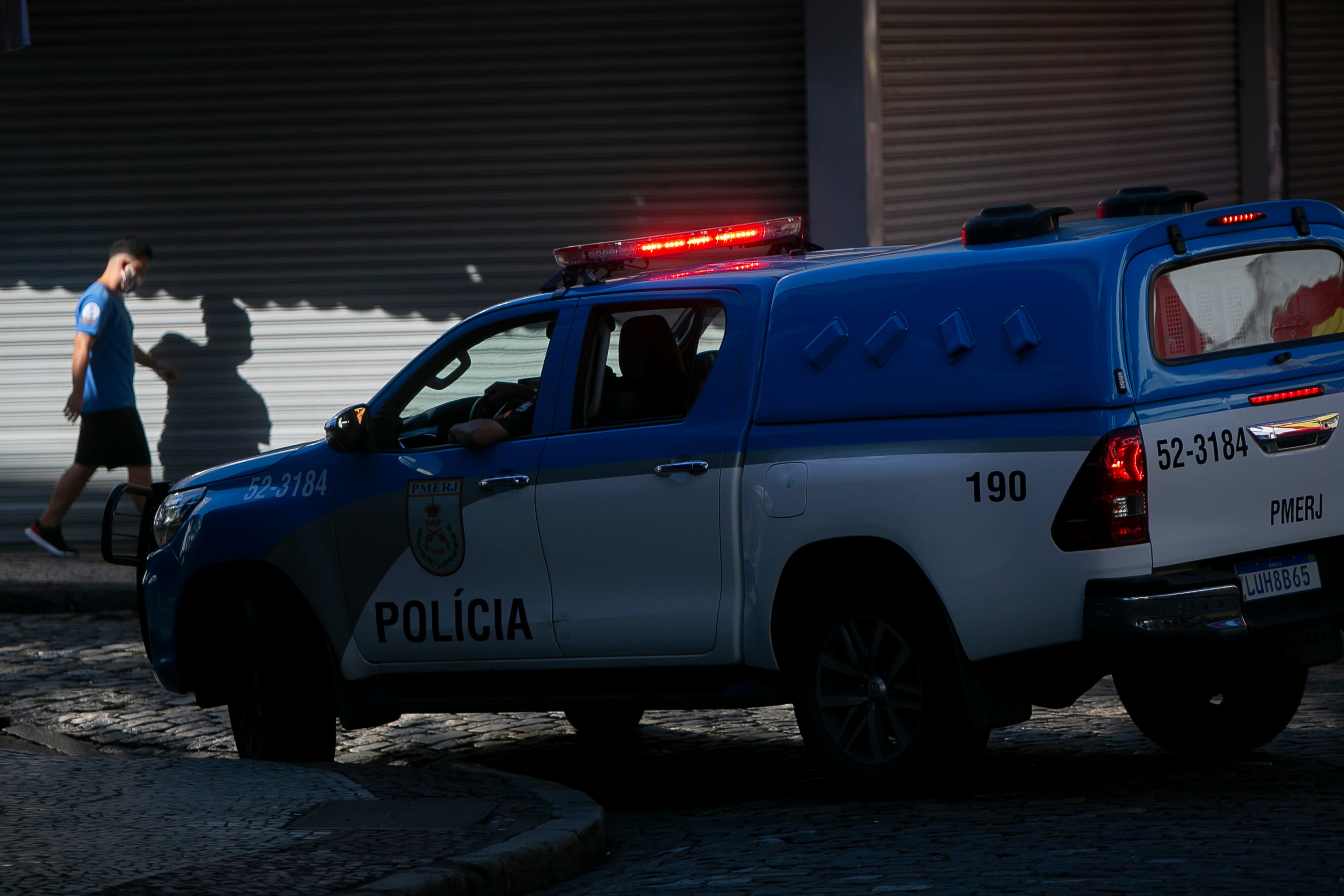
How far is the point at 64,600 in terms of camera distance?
472 inches

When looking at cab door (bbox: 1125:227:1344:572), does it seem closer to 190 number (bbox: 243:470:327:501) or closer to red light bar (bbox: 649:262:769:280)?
red light bar (bbox: 649:262:769:280)

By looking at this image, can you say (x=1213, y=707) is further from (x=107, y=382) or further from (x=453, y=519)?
(x=107, y=382)

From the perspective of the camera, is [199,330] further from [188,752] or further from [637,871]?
[637,871]

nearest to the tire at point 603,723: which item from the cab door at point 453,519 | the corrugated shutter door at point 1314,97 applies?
the cab door at point 453,519

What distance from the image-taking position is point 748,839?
5777 millimetres

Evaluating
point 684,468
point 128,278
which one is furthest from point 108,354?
point 684,468

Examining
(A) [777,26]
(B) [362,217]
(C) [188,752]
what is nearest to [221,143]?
(B) [362,217]

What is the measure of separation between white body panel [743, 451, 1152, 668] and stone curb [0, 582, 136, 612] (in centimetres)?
711

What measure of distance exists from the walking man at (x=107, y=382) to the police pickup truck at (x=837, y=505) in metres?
5.77

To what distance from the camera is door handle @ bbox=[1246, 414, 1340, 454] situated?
5.70 metres

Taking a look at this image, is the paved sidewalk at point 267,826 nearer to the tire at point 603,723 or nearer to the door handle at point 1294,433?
the tire at point 603,723

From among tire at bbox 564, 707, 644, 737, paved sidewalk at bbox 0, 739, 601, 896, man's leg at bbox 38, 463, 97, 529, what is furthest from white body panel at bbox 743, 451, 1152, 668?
man's leg at bbox 38, 463, 97, 529

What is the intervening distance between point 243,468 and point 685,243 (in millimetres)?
1975

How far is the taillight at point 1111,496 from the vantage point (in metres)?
5.38
